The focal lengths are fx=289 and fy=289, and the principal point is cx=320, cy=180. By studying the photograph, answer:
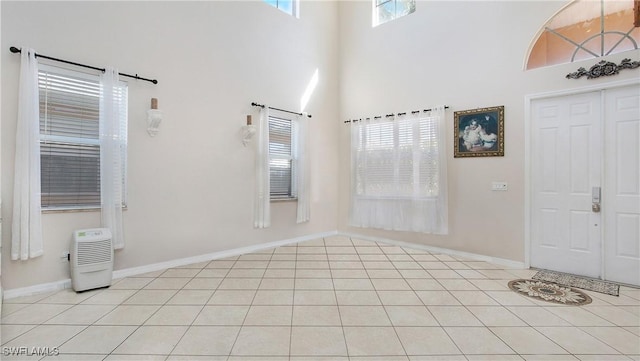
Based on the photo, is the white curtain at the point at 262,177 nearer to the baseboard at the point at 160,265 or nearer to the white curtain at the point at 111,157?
the baseboard at the point at 160,265

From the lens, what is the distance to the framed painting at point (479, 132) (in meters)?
3.90

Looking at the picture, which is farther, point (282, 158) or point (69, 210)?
point (282, 158)

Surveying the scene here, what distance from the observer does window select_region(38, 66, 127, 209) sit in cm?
285

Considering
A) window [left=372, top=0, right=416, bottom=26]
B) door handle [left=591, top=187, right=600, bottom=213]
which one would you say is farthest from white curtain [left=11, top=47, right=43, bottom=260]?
door handle [left=591, top=187, right=600, bottom=213]

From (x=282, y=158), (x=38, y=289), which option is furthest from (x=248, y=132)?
(x=38, y=289)

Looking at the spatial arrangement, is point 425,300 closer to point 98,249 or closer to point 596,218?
point 596,218

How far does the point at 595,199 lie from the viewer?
10.8 feet

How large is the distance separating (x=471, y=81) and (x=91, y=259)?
5124 mm

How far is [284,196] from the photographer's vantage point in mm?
5035

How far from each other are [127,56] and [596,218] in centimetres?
566

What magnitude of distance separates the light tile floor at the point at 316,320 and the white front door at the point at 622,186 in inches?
10.8

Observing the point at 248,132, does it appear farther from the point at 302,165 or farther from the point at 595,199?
the point at 595,199

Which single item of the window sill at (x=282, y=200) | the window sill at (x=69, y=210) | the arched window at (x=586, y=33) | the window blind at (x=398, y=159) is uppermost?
the arched window at (x=586, y=33)

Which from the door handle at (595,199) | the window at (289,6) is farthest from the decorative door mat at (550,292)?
the window at (289,6)
